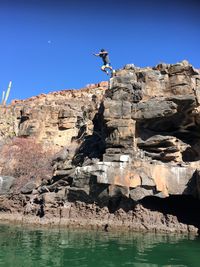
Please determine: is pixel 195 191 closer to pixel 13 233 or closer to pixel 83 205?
pixel 83 205

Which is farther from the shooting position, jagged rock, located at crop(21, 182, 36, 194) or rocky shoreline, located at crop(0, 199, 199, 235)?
jagged rock, located at crop(21, 182, 36, 194)

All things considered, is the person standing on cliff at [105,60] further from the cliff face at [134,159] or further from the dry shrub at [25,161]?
the dry shrub at [25,161]

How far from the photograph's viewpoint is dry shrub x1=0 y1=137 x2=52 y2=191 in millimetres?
26891

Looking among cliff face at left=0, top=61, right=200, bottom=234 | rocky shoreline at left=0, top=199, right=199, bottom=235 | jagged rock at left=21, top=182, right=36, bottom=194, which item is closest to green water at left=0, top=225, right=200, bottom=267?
rocky shoreline at left=0, top=199, right=199, bottom=235

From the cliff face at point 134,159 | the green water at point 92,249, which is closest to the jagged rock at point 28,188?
the cliff face at point 134,159

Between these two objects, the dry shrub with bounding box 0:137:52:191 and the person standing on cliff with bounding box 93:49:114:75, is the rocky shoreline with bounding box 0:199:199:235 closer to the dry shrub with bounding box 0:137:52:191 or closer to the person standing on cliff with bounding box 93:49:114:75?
the dry shrub with bounding box 0:137:52:191

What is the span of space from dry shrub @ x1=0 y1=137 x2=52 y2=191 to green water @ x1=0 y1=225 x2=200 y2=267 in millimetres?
9083

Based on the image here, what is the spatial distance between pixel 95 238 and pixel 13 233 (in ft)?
14.2

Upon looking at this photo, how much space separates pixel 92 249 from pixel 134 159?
288 inches

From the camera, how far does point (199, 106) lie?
20031mm

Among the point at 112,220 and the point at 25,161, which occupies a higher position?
the point at 25,161

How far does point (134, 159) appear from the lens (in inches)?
762

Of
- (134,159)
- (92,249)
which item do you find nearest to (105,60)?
(134,159)

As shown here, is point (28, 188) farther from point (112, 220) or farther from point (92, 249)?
point (92, 249)
